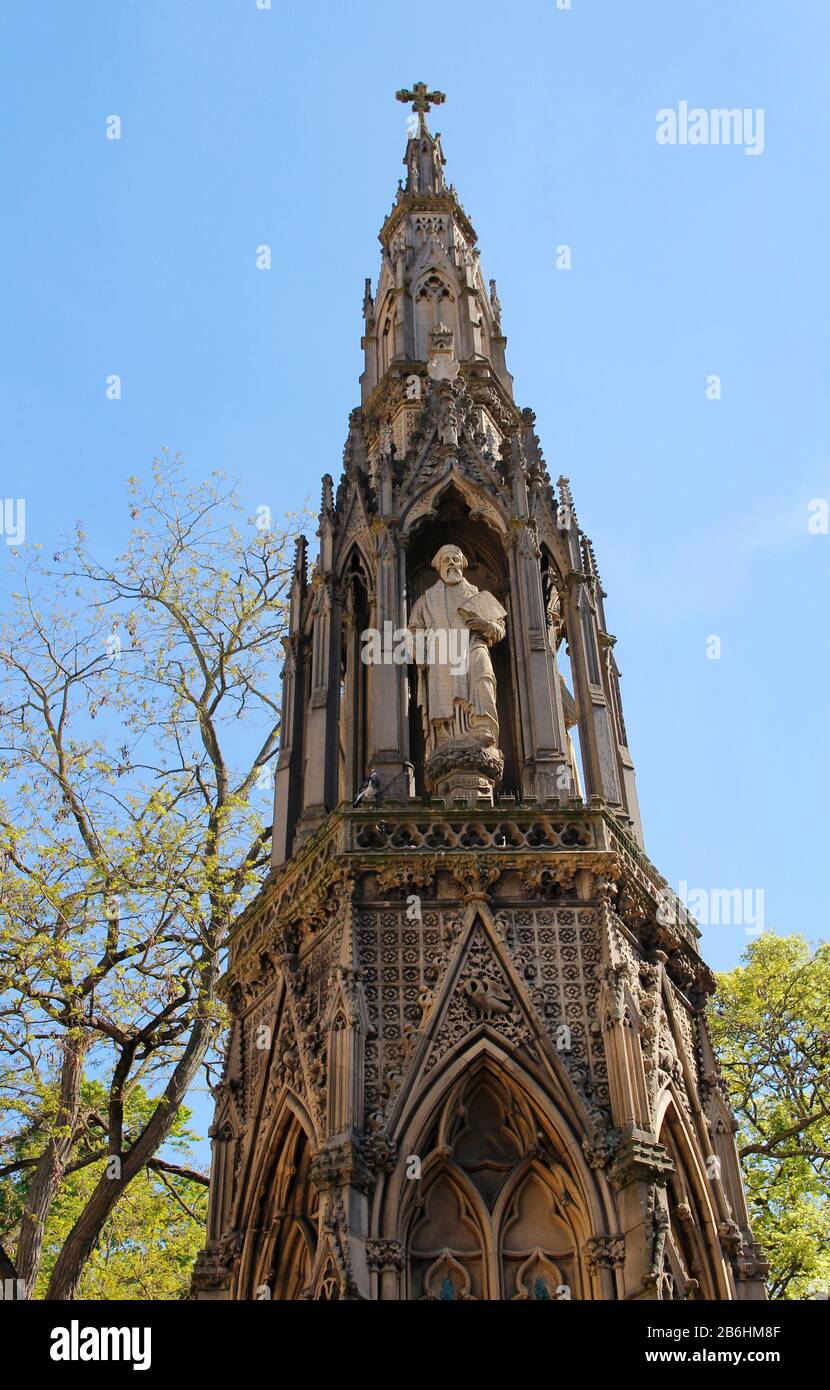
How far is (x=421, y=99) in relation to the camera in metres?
23.0

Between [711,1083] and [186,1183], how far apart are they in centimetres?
1131

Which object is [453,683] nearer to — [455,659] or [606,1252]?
[455,659]

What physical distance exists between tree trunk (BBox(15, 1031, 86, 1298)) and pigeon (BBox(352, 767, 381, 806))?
18.9ft

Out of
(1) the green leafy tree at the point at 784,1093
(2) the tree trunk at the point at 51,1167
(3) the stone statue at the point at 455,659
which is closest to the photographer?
(3) the stone statue at the point at 455,659

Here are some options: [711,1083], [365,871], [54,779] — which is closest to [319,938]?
[365,871]

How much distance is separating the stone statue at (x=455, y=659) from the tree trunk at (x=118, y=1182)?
240 inches

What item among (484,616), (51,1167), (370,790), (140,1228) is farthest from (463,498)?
(140,1228)

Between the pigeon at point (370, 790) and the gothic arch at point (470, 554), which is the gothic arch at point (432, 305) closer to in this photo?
the gothic arch at point (470, 554)

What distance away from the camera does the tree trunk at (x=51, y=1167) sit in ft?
51.8

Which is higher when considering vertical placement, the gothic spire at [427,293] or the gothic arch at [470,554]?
the gothic spire at [427,293]

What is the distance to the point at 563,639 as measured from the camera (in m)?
15.9

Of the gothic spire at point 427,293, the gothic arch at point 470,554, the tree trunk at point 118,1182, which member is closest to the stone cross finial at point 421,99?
the gothic spire at point 427,293
